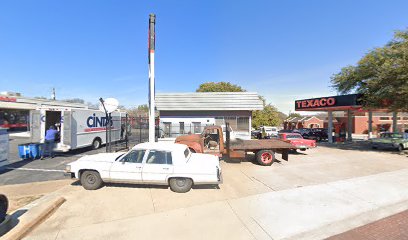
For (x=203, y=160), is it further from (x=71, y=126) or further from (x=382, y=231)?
(x=71, y=126)

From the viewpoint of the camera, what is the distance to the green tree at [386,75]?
567 inches

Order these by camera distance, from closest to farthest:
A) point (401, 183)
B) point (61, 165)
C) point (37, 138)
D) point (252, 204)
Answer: point (252, 204) < point (401, 183) < point (61, 165) < point (37, 138)

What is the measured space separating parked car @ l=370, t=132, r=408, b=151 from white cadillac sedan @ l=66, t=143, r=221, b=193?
16630 millimetres

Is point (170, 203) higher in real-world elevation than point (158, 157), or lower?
lower

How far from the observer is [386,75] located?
14.8 m

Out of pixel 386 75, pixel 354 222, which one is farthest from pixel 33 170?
pixel 386 75

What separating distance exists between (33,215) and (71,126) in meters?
8.36

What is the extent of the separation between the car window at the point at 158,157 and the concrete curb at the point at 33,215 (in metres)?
2.59

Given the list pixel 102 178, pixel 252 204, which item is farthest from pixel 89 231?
pixel 252 204

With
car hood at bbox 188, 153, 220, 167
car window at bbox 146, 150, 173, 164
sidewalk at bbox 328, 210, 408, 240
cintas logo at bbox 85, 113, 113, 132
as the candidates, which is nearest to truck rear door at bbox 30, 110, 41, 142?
cintas logo at bbox 85, 113, 113, 132

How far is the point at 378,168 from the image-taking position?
10789 mm

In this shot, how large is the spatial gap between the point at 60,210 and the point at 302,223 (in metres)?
5.97

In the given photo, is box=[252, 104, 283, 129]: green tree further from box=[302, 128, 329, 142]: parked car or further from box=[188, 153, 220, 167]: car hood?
box=[188, 153, 220, 167]: car hood

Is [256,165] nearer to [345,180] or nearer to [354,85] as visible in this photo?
[345,180]
